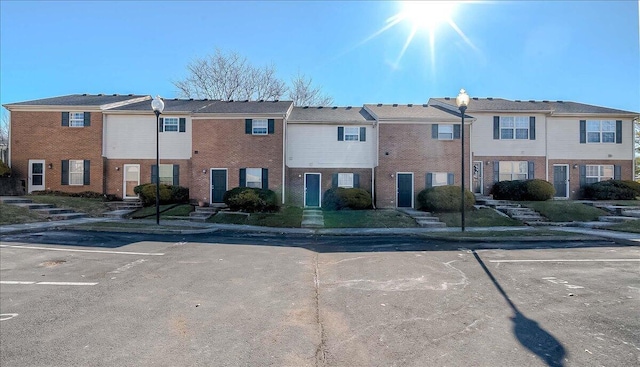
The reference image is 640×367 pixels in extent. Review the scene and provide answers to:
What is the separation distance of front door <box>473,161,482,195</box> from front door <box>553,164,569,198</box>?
16.7ft

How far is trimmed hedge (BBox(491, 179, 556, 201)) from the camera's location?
20.1m

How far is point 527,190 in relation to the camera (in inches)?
797

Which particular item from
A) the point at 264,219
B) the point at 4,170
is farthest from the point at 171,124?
the point at 264,219

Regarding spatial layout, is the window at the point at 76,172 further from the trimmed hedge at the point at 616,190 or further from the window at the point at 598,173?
the window at the point at 598,173

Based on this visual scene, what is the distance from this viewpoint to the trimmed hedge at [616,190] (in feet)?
69.1

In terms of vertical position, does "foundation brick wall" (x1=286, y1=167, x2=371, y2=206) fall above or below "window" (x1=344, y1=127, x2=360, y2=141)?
below

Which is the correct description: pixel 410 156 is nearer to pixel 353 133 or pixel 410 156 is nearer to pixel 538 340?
pixel 353 133

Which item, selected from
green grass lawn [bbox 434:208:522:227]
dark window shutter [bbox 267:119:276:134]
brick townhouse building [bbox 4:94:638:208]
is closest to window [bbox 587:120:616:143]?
brick townhouse building [bbox 4:94:638:208]

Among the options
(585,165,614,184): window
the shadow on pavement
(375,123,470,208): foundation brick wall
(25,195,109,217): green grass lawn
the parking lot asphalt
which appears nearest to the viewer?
the shadow on pavement

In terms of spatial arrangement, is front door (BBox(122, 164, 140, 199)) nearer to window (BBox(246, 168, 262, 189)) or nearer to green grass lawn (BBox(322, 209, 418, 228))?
window (BBox(246, 168, 262, 189))

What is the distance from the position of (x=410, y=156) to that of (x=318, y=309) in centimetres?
1703

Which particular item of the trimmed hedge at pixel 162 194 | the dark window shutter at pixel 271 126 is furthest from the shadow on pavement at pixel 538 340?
the trimmed hedge at pixel 162 194

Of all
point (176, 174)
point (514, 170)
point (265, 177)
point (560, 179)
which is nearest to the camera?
point (265, 177)

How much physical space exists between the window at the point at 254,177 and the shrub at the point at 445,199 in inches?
381
